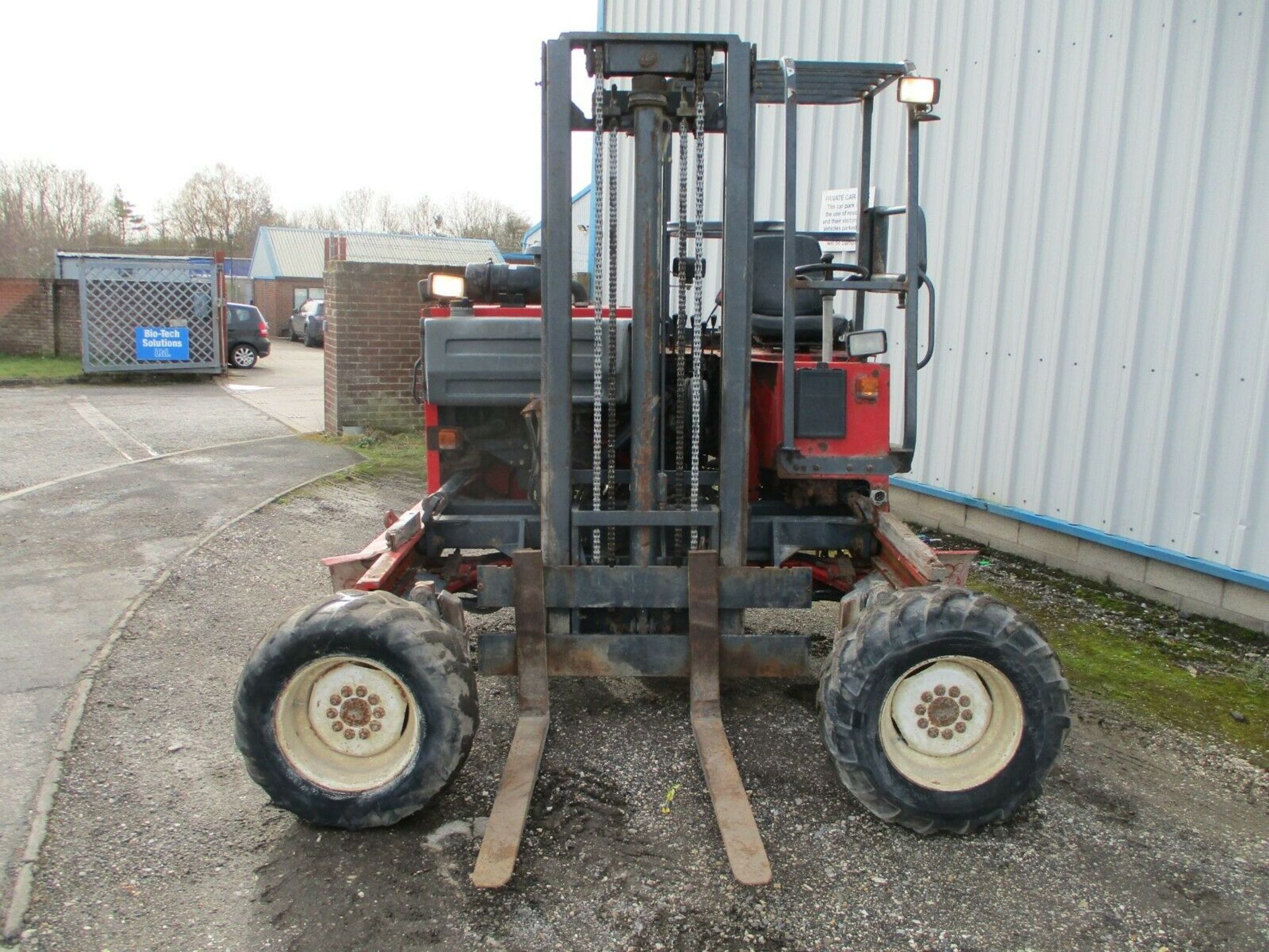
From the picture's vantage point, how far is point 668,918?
3.24 m

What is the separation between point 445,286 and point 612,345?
3.13ft

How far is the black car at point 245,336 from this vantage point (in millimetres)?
26016

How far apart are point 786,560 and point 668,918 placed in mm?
2336

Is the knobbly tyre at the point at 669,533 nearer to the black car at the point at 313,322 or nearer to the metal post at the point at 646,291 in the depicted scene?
the metal post at the point at 646,291

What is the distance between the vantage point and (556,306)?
4062 millimetres

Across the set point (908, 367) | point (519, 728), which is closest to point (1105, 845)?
point (908, 367)

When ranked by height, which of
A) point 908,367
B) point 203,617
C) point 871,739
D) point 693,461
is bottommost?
point 203,617

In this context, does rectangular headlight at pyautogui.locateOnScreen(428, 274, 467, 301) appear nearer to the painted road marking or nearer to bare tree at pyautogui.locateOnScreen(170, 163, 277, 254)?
the painted road marking

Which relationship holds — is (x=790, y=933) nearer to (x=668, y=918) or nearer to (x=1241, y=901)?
(x=668, y=918)

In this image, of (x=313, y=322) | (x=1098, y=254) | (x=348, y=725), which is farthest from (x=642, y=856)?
(x=313, y=322)

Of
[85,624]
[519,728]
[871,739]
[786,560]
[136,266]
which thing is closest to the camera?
[871,739]

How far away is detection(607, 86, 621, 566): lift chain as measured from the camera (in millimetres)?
3961

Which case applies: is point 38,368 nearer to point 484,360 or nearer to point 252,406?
point 252,406

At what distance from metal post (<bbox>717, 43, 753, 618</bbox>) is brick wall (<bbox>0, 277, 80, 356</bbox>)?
25368 millimetres
